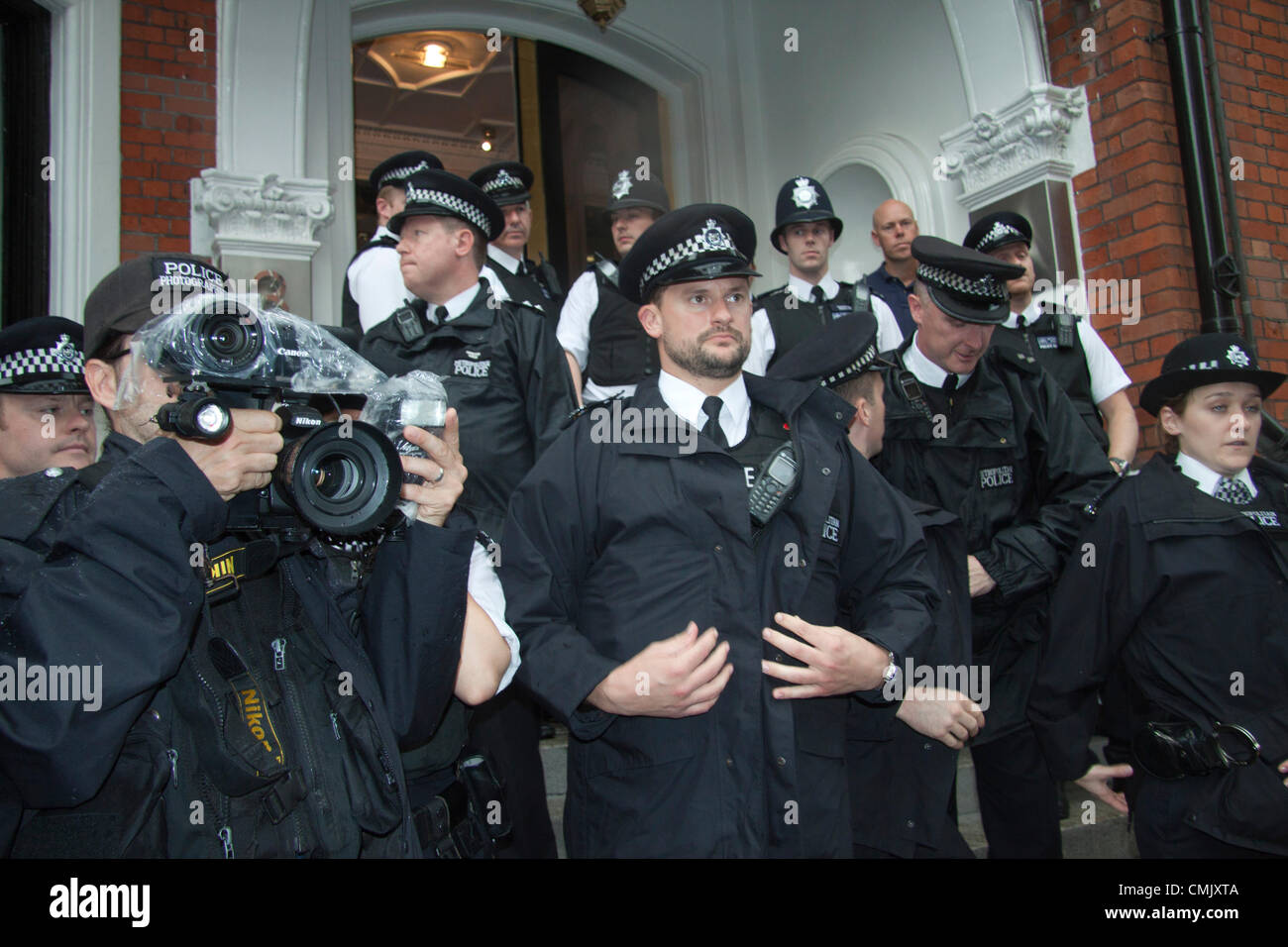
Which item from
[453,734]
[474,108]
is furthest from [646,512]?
[474,108]

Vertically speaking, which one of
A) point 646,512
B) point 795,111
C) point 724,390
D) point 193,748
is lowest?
point 193,748

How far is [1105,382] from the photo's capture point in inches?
172

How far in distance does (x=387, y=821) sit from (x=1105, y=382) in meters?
3.81

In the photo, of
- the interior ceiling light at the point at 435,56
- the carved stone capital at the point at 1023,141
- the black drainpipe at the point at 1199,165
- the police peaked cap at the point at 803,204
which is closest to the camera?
the police peaked cap at the point at 803,204

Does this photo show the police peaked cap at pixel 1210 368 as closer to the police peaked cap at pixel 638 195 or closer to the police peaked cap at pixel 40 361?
the police peaked cap at pixel 638 195

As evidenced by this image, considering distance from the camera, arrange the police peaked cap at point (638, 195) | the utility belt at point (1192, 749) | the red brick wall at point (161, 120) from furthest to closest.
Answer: the red brick wall at point (161, 120) → the police peaked cap at point (638, 195) → the utility belt at point (1192, 749)

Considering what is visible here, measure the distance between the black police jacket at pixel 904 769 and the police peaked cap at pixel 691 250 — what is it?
101 centimetres

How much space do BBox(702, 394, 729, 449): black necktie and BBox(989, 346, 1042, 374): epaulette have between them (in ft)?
5.06

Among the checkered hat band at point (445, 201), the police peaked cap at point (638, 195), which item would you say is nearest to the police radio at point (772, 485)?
the checkered hat band at point (445, 201)

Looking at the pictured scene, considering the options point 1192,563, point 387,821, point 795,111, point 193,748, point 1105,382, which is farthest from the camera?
point 795,111

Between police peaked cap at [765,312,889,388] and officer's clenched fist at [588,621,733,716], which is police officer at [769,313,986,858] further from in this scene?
officer's clenched fist at [588,621,733,716]

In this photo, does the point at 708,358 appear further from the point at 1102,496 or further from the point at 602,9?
the point at 602,9

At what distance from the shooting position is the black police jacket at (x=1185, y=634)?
2.77 m
